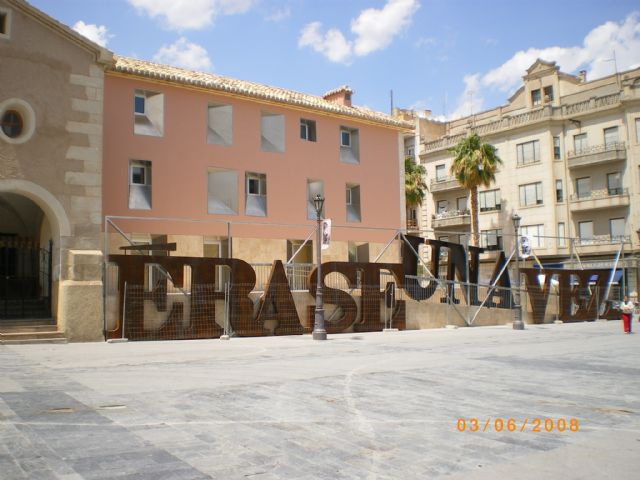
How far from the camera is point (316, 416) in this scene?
7.16 m

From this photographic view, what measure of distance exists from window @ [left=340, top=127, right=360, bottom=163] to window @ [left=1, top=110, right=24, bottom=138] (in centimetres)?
1505

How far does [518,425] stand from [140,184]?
19101 millimetres

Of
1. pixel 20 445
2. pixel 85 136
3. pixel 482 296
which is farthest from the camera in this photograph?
pixel 482 296

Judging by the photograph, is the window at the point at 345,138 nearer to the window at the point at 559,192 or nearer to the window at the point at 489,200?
the window at the point at 559,192

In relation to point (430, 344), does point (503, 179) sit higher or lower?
higher

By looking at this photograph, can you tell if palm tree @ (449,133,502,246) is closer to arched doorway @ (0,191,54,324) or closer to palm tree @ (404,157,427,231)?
palm tree @ (404,157,427,231)

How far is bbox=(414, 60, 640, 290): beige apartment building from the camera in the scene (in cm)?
4134

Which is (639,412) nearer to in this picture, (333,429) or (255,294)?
(333,429)

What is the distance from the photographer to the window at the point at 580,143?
43966 millimetres

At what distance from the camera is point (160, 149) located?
2344cm

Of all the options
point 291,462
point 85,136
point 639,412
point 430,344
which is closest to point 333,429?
point 291,462

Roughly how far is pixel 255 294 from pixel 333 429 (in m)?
14.4

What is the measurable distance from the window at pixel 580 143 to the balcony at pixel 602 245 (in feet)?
21.9

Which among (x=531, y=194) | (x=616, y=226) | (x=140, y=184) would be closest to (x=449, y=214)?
(x=531, y=194)
